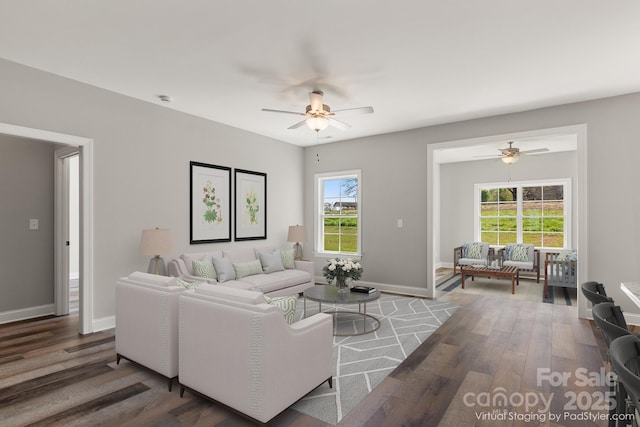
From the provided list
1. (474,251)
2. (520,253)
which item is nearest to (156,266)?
(474,251)

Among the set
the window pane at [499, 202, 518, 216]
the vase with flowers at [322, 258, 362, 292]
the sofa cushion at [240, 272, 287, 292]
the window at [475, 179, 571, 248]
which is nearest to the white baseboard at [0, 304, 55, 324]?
the sofa cushion at [240, 272, 287, 292]

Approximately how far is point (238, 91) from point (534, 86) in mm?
3522

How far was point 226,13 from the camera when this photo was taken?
2607 mm

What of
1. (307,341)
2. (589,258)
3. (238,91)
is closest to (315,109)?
(238,91)

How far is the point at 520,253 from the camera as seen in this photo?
7.43 meters

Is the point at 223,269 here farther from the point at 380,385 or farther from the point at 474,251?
the point at 474,251

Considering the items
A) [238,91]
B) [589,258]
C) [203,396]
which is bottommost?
[203,396]

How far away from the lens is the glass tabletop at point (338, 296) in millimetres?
3927

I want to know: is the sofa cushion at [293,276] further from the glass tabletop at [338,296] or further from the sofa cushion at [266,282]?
the glass tabletop at [338,296]

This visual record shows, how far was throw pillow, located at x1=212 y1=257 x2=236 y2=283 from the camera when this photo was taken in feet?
15.6

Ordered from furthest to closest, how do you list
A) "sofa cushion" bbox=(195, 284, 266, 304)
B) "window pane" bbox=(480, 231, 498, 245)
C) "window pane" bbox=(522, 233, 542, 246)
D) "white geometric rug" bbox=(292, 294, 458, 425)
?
"window pane" bbox=(480, 231, 498, 245) < "window pane" bbox=(522, 233, 542, 246) < "white geometric rug" bbox=(292, 294, 458, 425) < "sofa cushion" bbox=(195, 284, 266, 304)

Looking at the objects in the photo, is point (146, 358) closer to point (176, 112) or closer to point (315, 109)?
point (315, 109)

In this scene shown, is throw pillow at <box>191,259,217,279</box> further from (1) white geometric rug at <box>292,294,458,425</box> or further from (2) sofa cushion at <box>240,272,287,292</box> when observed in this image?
(1) white geometric rug at <box>292,294,458,425</box>

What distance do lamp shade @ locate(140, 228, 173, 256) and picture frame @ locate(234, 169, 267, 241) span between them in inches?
65.9
